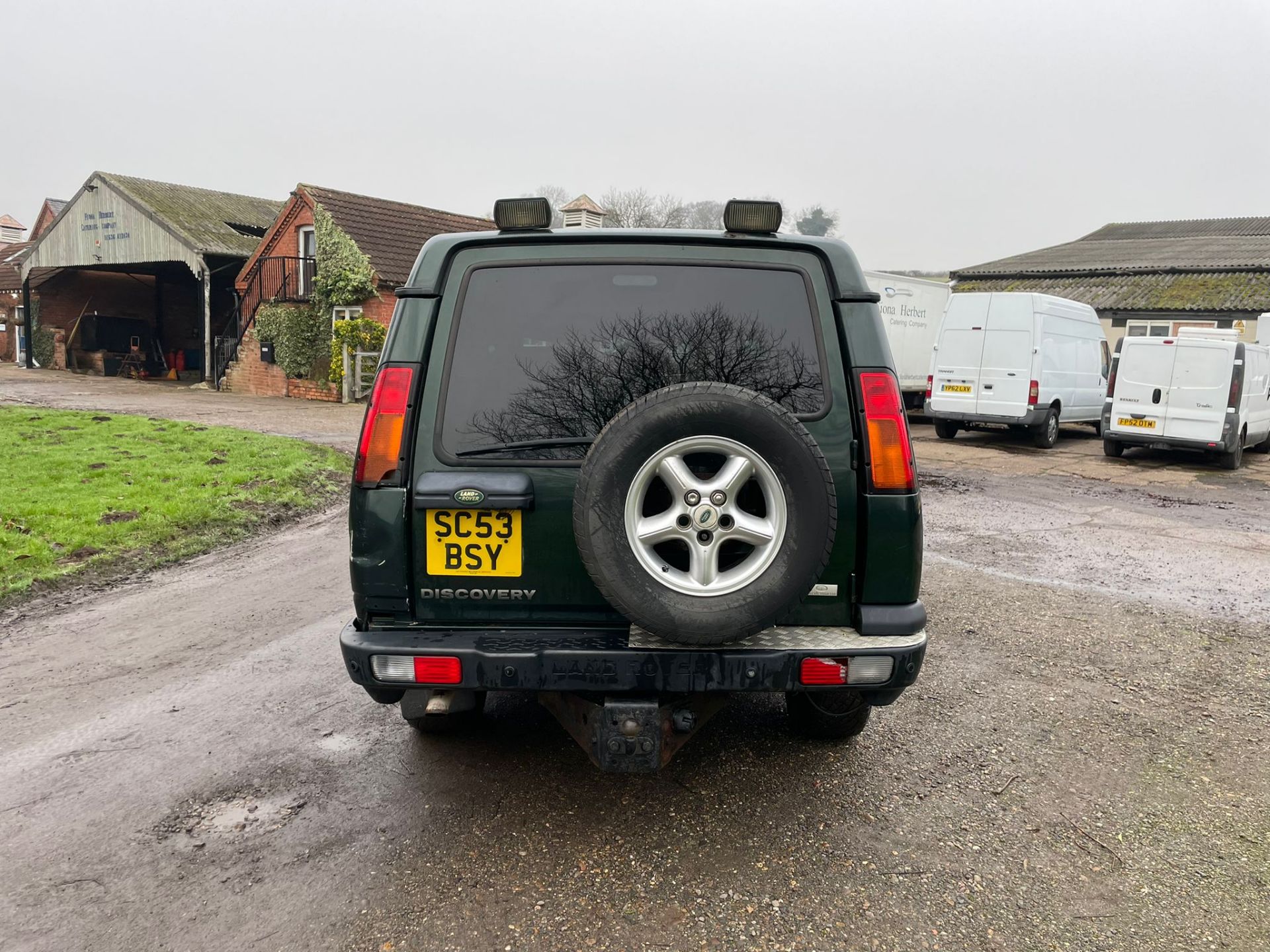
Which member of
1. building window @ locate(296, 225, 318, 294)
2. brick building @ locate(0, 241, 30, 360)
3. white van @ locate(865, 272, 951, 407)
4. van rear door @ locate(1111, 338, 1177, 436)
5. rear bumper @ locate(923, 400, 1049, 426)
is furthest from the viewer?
brick building @ locate(0, 241, 30, 360)

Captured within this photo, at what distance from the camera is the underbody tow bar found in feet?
9.10

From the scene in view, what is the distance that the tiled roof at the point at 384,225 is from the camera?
25297mm

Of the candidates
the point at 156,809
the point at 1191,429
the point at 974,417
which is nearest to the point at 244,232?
Result: the point at 974,417

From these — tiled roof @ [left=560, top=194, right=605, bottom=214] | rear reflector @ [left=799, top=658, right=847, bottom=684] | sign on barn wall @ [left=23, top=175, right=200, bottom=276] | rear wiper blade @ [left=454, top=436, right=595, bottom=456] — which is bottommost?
rear reflector @ [left=799, top=658, right=847, bottom=684]

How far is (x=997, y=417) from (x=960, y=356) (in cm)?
129

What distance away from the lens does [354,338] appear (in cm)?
2364

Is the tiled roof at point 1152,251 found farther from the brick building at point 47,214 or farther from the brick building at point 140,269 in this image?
the brick building at point 47,214

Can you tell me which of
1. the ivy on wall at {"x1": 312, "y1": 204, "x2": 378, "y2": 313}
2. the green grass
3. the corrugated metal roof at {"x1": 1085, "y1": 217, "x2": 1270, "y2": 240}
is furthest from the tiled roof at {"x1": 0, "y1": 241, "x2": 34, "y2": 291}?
the corrugated metal roof at {"x1": 1085, "y1": 217, "x2": 1270, "y2": 240}

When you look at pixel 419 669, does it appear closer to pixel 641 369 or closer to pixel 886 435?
pixel 641 369

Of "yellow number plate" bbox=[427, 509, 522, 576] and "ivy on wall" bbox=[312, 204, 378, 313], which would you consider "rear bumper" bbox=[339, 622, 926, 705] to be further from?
"ivy on wall" bbox=[312, 204, 378, 313]

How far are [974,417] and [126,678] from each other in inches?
591

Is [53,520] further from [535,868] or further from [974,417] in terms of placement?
[974,417]

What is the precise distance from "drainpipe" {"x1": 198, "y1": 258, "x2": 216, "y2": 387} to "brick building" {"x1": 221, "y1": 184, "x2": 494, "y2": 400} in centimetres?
79

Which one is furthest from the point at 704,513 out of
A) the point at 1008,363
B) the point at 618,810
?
the point at 1008,363
